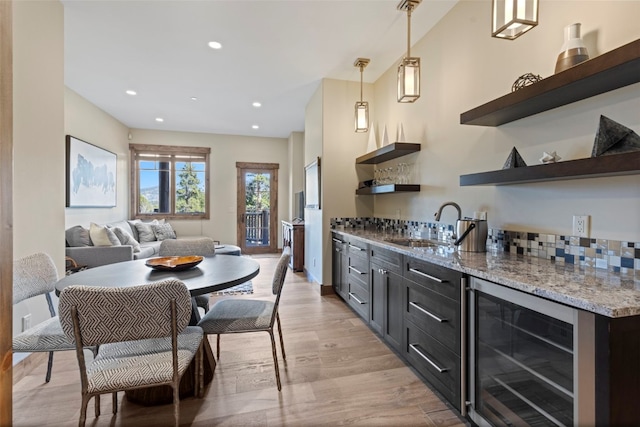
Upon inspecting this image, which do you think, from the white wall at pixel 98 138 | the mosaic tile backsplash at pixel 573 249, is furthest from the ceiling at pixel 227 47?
the mosaic tile backsplash at pixel 573 249

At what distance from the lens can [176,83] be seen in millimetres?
4270

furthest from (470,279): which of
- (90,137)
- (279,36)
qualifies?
(90,137)

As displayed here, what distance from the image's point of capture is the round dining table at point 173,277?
173 centimetres

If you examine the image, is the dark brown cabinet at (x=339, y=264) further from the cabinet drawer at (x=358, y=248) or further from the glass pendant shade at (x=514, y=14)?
the glass pendant shade at (x=514, y=14)

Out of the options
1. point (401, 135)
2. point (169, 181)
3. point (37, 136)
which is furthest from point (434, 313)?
point (169, 181)

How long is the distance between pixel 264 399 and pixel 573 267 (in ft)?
6.42

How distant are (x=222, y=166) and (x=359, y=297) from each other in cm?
Result: 534

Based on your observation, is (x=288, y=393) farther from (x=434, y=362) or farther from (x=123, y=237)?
(x=123, y=237)

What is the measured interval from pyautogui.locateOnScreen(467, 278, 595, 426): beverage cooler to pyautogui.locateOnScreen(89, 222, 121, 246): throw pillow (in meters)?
4.66

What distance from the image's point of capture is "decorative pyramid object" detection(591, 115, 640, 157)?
1344 millimetres

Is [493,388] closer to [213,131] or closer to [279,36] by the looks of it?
[279,36]

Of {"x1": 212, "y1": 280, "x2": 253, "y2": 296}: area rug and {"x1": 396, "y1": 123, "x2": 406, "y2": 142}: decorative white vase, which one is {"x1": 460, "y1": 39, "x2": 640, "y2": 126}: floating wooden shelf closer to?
{"x1": 396, "y1": 123, "x2": 406, "y2": 142}: decorative white vase

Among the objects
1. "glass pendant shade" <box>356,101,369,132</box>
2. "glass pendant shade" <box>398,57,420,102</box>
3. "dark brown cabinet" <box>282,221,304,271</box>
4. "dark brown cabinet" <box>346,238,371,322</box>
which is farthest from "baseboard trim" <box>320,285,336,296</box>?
"glass pendant shade" <box>398,57,420,102</box>

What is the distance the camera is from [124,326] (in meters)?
1.29
